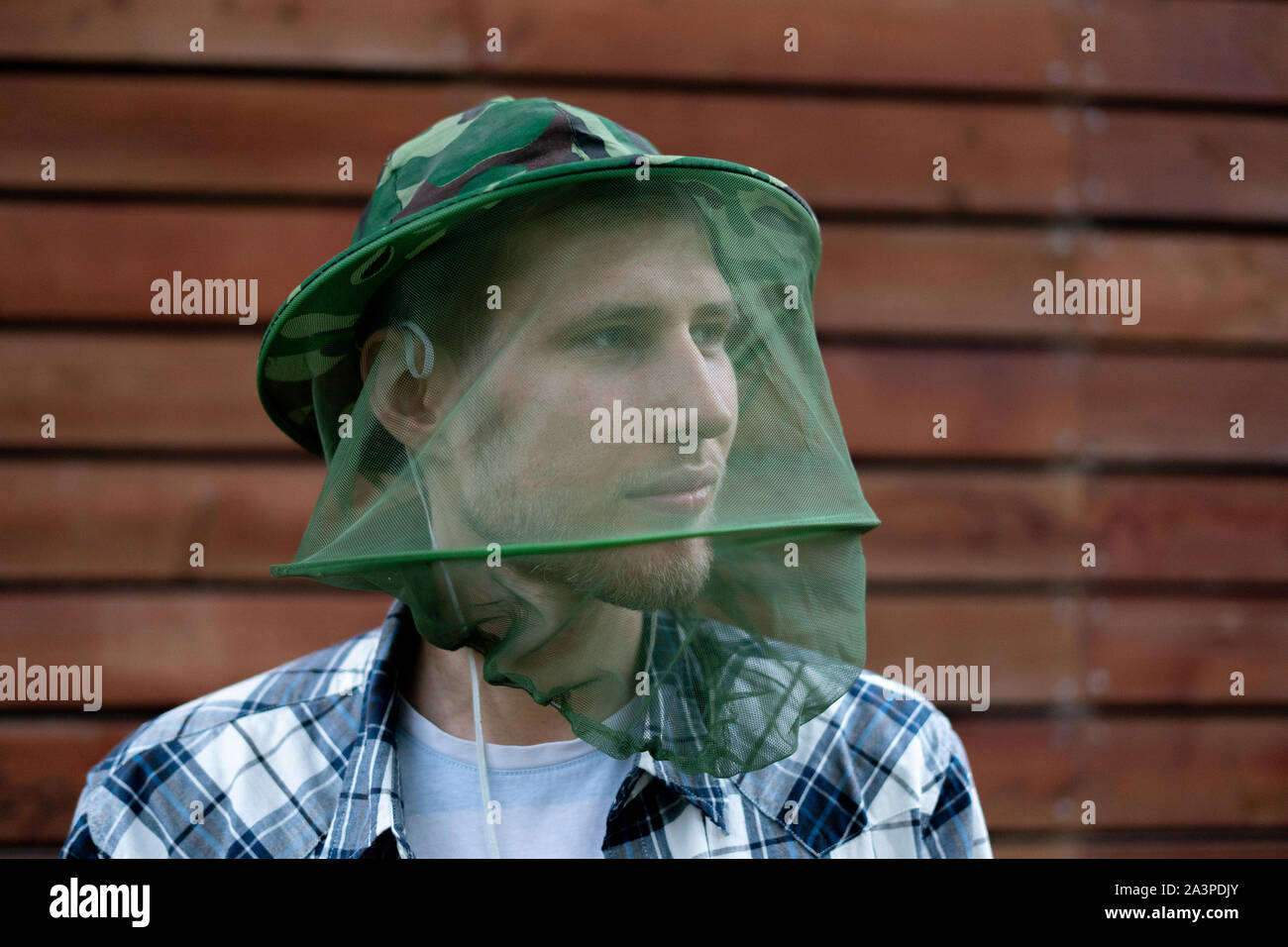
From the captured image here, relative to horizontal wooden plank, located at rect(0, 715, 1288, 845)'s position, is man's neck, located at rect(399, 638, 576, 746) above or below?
above

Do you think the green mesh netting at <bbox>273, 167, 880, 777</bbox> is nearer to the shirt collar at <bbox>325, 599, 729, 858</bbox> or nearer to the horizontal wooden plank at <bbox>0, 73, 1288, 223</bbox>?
the shirt collar at <bbox>325, 599, 729, 858</bbox>

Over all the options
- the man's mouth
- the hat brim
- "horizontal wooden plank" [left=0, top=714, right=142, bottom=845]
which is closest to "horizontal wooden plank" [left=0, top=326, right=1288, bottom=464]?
"horizontal wooden plank" [left=0, top=714, right=142, bottom=845]

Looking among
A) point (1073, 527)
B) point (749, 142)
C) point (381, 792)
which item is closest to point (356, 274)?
point (381, 792)

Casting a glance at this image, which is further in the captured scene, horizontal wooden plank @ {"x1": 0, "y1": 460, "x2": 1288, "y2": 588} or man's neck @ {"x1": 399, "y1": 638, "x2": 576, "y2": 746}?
horizontal wooden plank @ {"x1": 0, "y1": 460, "x2": 1288, "y2": 588}

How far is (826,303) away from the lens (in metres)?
2.39

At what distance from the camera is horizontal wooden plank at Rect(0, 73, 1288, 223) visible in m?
2.27

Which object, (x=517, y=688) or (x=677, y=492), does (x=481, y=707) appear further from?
(x=677, y=492)

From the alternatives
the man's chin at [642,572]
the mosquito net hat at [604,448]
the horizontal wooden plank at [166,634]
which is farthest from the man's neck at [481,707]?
the horizontal wooden plank at [166,634]

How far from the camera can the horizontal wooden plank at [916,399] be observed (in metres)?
2.24

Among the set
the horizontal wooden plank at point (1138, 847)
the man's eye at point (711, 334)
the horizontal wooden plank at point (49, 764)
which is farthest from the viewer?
the horizontal wooden plank at point (1138, 847)

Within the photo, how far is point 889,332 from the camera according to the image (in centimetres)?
240

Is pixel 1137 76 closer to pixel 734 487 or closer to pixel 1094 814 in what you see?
pixel 1094 814

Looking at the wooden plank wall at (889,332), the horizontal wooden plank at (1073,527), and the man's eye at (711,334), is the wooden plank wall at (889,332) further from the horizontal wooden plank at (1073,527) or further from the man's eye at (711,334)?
the man's eye at (711,334)
